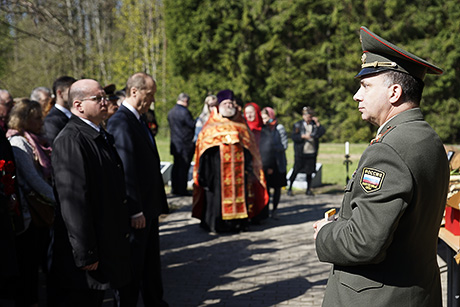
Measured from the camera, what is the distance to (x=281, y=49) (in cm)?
2827

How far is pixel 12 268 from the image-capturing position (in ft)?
11.9

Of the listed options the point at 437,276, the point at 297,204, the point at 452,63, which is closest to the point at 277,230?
the point at 297,204

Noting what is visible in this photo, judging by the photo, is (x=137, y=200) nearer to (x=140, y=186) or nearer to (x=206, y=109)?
(x=140, y=186)

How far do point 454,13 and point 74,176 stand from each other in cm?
2514

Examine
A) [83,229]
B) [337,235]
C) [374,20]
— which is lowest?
[83,229]

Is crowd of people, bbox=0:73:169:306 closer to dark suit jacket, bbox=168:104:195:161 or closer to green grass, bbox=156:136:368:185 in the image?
dark suit jacket, bbox=168:104:195:161

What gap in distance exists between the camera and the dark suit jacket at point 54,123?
18.4 feet

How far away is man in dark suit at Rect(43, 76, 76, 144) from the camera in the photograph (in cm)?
563

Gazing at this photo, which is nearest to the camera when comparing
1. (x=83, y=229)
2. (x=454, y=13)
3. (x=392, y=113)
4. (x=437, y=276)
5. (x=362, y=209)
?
(x=362, y=209)

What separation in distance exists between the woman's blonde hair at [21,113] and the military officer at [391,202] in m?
3.42

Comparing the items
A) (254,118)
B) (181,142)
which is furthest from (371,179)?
(181,142)

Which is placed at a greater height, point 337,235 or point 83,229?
point 337,235

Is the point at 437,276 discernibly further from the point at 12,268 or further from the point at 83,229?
the point at 12,268

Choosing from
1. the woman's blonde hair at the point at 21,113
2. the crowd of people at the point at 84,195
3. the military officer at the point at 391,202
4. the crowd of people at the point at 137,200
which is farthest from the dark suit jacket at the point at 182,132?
the military officer at the point at 391,202
